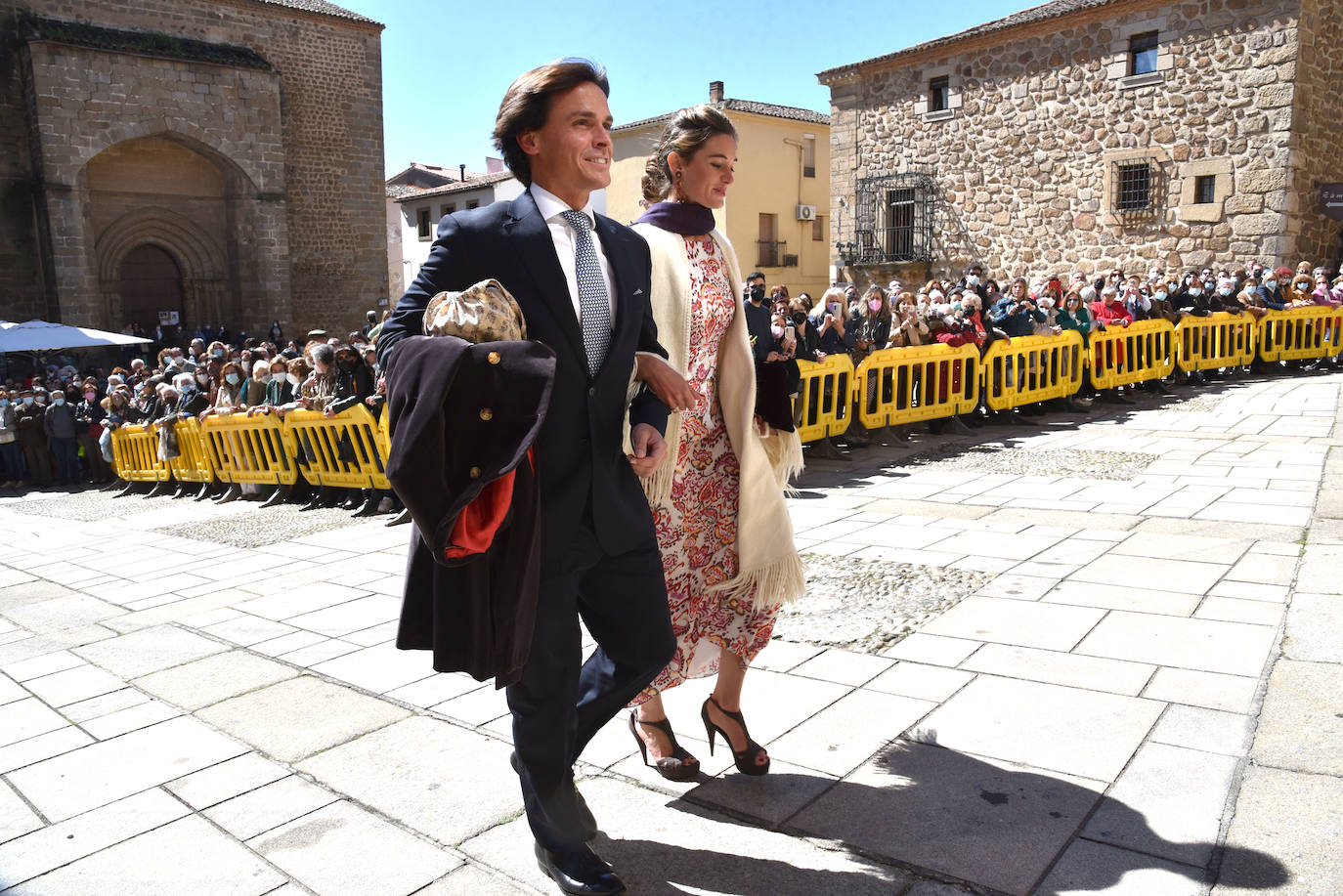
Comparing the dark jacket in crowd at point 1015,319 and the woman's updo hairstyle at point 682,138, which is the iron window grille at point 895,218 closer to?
the dark jacket in crowd at point 1015,319

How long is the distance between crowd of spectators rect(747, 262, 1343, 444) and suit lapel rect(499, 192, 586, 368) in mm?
5144

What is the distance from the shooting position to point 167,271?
25.2 meters

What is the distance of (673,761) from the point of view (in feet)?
8.87

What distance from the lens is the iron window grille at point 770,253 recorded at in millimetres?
33625

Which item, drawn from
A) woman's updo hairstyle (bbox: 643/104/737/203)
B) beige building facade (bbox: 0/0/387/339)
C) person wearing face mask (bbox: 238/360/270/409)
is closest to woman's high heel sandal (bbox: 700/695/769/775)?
woman's updo hairstyle (bbox: 643/104/737/203)

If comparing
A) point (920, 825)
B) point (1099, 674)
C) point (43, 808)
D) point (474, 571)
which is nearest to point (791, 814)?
point (920, 825)

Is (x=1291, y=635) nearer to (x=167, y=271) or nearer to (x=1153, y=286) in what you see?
(x=1153, y=286)

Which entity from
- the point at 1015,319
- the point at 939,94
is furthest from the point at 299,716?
the point at 939,94

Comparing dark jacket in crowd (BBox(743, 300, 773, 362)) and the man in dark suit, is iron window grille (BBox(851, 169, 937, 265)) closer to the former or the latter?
dark jacket in crowd (BBox(743, 300, 773, 362))

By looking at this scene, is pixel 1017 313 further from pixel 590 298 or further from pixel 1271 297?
pixel 590 298

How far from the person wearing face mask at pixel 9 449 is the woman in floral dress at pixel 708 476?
15333mm

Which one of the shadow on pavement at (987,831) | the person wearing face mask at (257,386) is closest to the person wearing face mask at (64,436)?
the person wearing face mask at (257,386)

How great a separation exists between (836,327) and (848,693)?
6639 mm

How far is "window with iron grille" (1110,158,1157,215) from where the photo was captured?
743 inches
